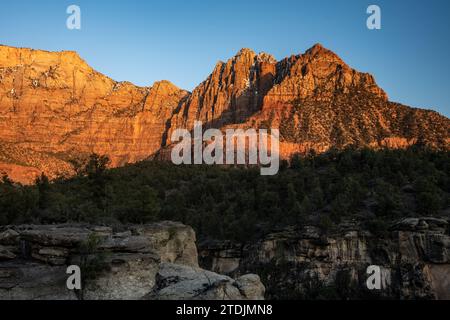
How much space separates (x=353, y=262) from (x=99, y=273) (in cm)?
3682

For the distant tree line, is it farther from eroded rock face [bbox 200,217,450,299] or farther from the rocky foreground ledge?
the rocky foreground ledge

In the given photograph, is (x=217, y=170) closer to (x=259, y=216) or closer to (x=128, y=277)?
(x=259, y=216)

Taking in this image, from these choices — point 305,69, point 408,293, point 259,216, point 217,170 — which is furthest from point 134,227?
point 305,69

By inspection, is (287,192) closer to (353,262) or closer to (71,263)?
(353,262)

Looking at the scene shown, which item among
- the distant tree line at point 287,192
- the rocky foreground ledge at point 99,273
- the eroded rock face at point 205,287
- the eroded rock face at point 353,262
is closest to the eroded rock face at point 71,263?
the rocky foreground ledge at point 99,273

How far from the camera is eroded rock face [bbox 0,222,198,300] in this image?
58.4 ft

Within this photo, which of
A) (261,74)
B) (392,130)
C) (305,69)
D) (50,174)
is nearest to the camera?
(392,130)

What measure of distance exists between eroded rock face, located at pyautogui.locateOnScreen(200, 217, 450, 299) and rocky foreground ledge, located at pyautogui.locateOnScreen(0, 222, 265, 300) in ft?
93.9

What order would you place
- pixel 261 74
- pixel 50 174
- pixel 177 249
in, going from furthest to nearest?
pixel 261 74 < pixel 50 174 < pixel 177 249

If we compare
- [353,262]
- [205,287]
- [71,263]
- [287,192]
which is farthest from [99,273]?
[287,192]

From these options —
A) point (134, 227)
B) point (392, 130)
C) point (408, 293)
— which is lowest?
point (408, 293)

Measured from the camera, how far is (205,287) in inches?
691

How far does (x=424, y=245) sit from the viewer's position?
47.2 meters

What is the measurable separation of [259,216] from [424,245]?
810 inches
